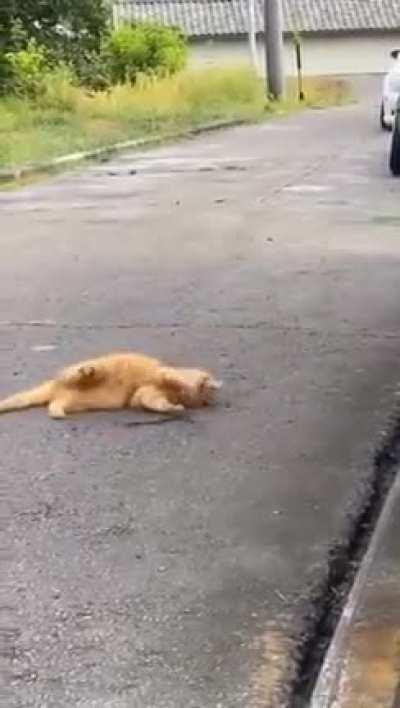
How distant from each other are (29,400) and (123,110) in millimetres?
24142

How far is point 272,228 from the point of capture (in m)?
13.9

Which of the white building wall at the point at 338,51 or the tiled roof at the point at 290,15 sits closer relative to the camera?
the tiled roof at the point at 290,15

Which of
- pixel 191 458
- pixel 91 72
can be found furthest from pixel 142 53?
pixel 191 458

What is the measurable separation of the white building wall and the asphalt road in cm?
5550

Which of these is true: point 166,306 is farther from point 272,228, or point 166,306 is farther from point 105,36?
point 105,36

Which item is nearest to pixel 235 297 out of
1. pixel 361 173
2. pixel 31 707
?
pixel 31 707

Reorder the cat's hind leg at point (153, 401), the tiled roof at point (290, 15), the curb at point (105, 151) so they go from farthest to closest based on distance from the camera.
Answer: the tiled roof at point (290, 15), the curb at point (105, 151), the cat's hind leg at point (153, 401)

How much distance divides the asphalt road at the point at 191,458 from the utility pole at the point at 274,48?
24455 millimetres

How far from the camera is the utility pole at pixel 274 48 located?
124 ft

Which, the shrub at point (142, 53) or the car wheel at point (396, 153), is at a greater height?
the car wheel at point (396, 153)

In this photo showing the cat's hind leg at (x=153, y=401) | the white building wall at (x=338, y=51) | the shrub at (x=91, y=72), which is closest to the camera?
the cat's hind leg at (x=153, y=401)

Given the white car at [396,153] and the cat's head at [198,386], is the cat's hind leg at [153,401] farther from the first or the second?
the white car at [396,153]

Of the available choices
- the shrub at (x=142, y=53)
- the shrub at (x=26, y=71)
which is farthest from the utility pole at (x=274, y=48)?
the shrub at (x=26, y=71)

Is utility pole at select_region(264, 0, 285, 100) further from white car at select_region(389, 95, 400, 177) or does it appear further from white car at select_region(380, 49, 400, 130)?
white car at select_region(389, 95, 400, 177)
